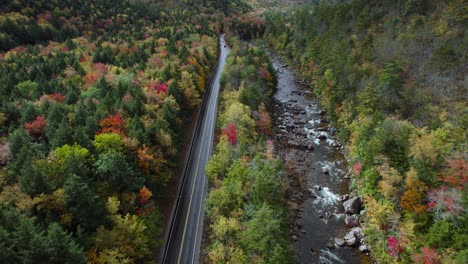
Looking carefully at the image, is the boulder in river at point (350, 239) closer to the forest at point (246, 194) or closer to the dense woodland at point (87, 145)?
the forest at point (246, 194)

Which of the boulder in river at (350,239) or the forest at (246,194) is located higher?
the forest at (246,194)

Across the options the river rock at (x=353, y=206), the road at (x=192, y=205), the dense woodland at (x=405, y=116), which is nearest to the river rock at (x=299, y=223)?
the river rock at (x=353, y=206)

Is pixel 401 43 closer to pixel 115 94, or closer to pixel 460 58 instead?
pixel 460 58

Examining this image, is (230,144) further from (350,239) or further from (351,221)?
(350,239)

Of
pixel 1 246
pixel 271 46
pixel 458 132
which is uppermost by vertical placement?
pixel 1 246

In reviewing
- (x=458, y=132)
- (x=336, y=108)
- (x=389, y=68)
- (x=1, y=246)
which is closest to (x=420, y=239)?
(x=458, y=132)

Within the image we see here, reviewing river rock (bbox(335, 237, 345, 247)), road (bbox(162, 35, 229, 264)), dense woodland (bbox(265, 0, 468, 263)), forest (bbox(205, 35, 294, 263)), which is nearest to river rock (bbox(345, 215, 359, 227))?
dense woodland (bbox(265, 0, 468, 263))

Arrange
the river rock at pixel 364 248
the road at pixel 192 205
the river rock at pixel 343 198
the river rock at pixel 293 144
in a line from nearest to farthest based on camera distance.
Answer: the road at pixel 192 205 → the river rock at pixel 364 248 → the river rock at pixel 343 198 → the river rock at pixel 293 144
